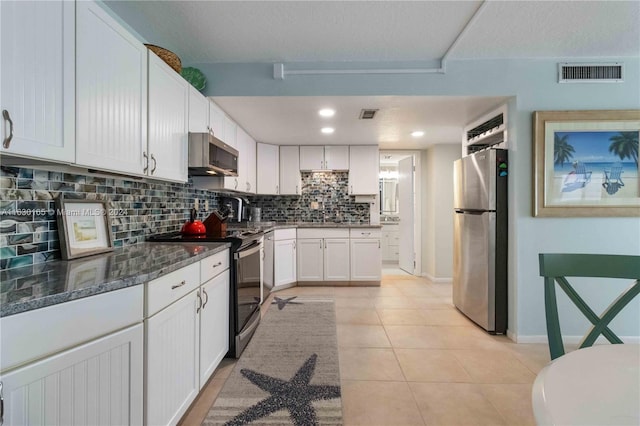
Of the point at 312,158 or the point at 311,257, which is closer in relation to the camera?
the point at 311,257

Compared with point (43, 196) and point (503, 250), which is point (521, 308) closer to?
point (503, 250)

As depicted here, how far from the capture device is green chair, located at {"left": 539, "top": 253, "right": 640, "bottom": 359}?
107cm

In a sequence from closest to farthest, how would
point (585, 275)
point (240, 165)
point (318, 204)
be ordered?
point (585, 275)
point (240, 165)
point (318, 204)

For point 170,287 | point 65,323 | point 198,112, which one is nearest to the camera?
point 65,323

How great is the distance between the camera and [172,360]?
1363 mm

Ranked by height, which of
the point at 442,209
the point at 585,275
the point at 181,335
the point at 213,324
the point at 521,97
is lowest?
the point at 213,324

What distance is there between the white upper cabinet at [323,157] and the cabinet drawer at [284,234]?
1.02 meters

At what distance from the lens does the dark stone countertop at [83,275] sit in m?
0.84

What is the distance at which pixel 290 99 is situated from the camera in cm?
265

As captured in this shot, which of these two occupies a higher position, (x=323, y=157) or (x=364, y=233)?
(x=323, y=157)

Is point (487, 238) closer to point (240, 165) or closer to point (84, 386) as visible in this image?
point (240, 165)

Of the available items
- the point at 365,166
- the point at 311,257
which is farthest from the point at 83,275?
the point at 365,166

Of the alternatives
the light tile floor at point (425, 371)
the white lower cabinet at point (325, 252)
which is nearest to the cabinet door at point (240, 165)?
the white lower cabinet at point (325, 252)

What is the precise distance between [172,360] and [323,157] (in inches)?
141
